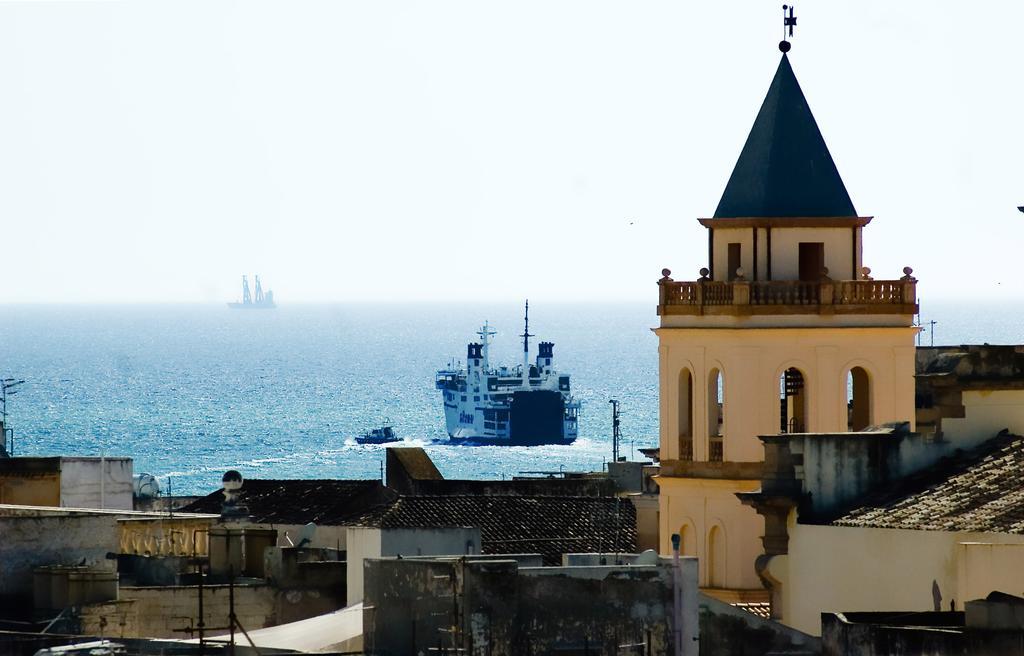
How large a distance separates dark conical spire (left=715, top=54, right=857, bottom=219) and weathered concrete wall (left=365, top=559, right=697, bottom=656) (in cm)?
1472

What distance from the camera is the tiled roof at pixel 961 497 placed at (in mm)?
28188

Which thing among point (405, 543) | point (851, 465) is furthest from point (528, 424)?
point (851, 465)

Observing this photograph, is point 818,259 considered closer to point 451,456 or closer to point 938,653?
point 938,653

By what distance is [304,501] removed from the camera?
57.8 m

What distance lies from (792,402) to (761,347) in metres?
1.14

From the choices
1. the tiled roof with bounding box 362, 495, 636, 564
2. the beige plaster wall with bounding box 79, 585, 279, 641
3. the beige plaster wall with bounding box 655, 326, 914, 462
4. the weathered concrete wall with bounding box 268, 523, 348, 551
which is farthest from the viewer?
the weathered concrete wall with bounding box 268, 523, 348, 551

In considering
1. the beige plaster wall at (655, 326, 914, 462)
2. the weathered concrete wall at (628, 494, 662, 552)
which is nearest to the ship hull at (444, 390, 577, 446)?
the weathered concrete wall at (628, 494, 662, 552)

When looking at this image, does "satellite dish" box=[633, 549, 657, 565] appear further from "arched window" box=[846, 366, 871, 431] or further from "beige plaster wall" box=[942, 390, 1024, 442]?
"arched window" box=[846, 366, 871, 431]

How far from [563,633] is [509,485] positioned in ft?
129

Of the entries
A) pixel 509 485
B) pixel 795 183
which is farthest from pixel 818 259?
pixel 509 485

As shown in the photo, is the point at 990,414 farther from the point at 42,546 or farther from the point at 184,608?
the point at 42,546

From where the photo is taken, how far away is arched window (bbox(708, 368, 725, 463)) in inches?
1542

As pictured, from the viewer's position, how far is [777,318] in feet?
127

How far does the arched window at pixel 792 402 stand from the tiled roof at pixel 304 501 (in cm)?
1432
